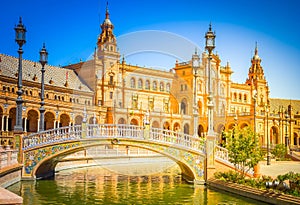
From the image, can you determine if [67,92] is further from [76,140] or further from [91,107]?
[76,140]

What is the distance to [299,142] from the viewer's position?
70188mm

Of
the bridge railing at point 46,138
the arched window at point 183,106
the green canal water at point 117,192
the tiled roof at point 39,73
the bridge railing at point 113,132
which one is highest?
the tiled roof at point 39,73

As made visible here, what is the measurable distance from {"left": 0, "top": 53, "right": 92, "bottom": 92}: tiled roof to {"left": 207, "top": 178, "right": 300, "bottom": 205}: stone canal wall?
31141 mm

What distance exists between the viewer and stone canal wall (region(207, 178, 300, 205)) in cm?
1327

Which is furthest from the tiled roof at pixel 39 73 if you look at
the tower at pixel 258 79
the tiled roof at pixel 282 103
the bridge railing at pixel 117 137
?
the tiled roof at pixel 282 103

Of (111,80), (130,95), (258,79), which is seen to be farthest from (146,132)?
(258,79)

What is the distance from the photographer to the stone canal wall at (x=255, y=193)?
43.5 ft

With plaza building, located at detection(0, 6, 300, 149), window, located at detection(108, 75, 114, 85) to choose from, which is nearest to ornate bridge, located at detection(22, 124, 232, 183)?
plaza building, located at detection(0, 6, 300, 149)

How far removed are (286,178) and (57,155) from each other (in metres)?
11.2

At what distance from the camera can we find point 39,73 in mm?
49812

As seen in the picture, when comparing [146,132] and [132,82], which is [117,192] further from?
[132,82]

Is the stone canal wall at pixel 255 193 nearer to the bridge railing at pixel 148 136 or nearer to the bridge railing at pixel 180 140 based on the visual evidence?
the bridge railing at pixel 180 140

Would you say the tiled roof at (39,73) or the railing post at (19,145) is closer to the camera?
the railing post at (19,145)

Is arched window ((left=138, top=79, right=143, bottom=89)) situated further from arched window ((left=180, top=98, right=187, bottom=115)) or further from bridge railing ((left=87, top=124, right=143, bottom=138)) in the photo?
bridge railing ((left=87, top=124, right=143, bottom=138))
